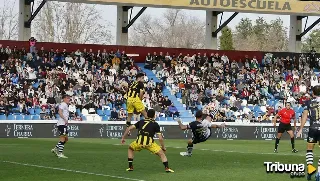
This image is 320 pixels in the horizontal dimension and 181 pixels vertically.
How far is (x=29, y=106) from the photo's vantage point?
142 feet

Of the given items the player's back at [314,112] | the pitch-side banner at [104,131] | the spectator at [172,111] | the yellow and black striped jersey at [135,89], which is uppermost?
the yellow and black striped jersey at [135,89]

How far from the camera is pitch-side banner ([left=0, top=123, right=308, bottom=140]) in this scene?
39.7 meters

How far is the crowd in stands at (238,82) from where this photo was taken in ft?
159

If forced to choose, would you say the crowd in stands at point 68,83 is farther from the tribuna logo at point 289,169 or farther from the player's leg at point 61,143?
the tribuna logo at point 289,169

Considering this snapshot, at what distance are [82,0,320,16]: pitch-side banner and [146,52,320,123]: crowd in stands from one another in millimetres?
4602

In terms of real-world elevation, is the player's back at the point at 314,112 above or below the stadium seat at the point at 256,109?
above

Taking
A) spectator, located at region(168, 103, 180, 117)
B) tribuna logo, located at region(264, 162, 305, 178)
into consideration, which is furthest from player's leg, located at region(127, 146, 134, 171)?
spectator, located at region(168, 103, 180, 117)

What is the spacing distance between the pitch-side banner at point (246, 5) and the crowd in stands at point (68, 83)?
4.46 metres

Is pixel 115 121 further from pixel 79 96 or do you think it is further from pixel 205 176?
pixel 205 176

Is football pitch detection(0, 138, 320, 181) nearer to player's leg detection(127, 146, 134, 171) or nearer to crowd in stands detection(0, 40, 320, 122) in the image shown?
player's leg detection(127, 146, 134, 171)

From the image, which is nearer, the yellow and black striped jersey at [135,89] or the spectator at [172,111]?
the yellow and black striped jersey at [135,89]

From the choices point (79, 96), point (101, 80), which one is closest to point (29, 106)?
point (79, 96)

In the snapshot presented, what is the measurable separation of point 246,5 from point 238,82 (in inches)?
209

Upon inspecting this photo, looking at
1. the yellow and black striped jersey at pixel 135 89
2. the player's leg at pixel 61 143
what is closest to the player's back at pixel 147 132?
the player's leg at pixel 61 143
